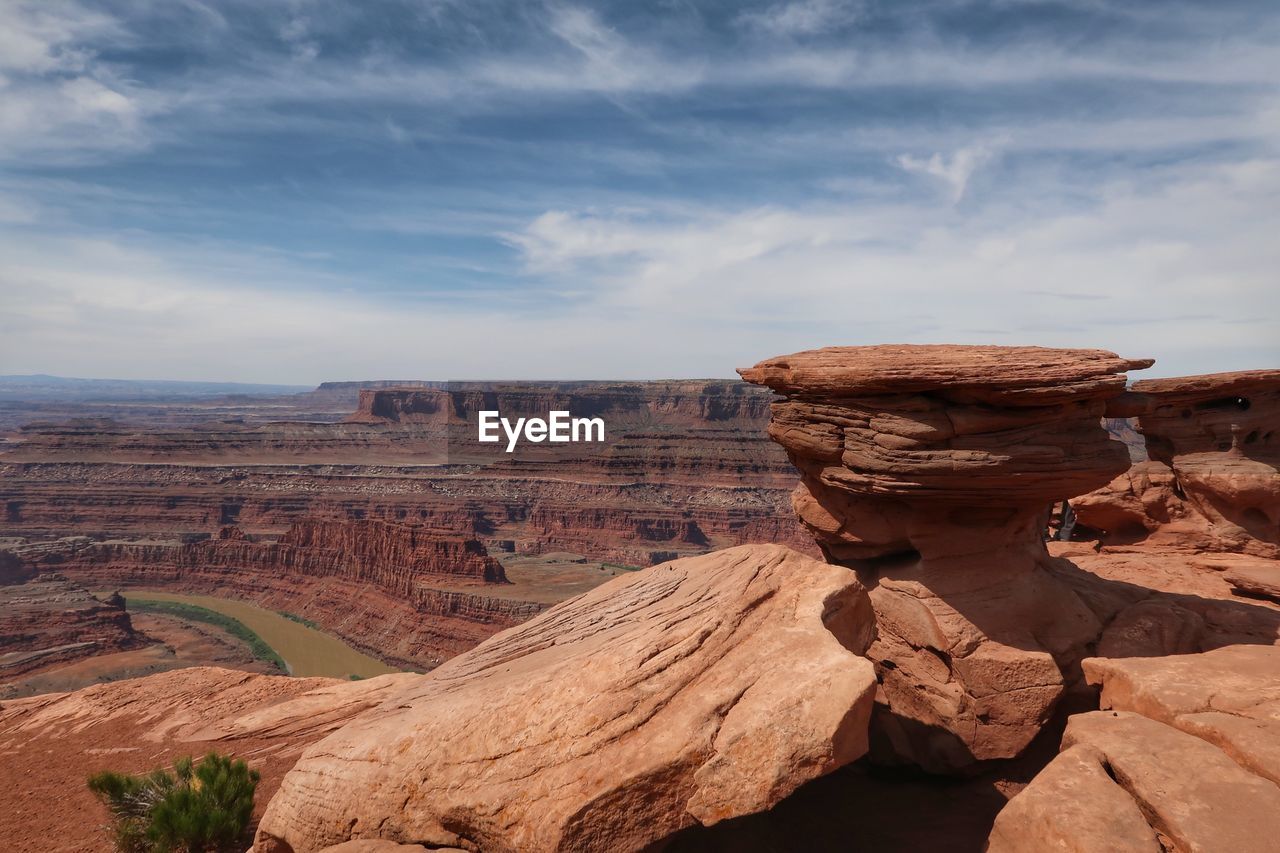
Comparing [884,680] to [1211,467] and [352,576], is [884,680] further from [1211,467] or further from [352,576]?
[352,576]

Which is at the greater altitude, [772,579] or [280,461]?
[772,579]

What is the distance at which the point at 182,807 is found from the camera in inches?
373

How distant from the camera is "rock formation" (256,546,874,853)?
18.9ft

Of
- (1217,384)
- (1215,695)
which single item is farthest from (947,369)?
(1217,384)

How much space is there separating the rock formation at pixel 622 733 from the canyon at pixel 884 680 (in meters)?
0.03

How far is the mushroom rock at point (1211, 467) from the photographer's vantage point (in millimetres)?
14820

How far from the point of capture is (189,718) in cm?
1455

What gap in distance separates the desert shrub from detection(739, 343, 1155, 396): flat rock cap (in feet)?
31.7

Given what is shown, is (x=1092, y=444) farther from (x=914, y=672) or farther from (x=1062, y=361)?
(x=914, y=672)

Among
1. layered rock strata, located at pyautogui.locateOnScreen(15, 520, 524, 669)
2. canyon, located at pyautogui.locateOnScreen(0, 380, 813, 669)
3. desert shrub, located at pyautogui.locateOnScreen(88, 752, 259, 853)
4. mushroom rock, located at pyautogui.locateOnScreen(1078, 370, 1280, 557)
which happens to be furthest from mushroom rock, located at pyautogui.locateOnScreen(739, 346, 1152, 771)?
canyon, located at pyautogui.locateOnScreen(0, 380, 813, 669)

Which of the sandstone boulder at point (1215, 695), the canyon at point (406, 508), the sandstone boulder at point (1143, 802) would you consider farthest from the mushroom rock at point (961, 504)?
the canyon at point (406, 508)

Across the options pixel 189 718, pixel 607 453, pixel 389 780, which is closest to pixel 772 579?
pixel 389 780

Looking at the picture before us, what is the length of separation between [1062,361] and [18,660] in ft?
169

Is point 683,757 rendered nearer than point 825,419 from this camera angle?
Yes
